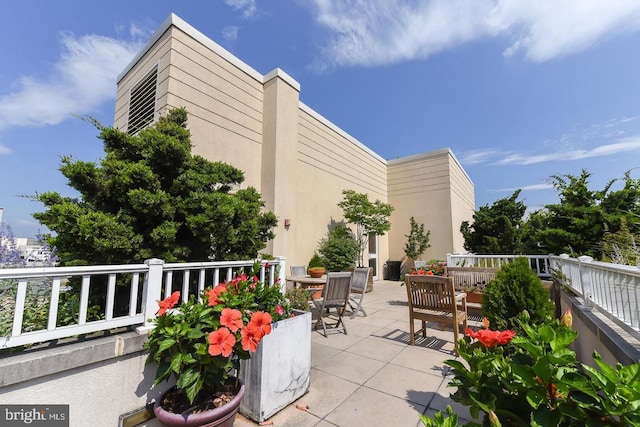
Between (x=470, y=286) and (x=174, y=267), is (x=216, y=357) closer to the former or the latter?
(x=174, y=267)

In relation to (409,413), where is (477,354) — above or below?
above

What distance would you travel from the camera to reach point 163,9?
5.32m

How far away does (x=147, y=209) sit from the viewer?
2.80 metres

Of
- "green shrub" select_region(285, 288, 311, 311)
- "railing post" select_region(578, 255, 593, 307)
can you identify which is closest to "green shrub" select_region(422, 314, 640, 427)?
"green shrub" select_region(285, 288, 311, 311)

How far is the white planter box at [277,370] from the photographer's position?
81.2 inches

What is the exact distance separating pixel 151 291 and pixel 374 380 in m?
2.27

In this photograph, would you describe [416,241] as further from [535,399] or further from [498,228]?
[535,399]

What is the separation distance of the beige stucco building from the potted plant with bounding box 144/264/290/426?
4.45m

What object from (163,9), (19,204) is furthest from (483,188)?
(19,204)

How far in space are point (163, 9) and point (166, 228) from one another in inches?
203

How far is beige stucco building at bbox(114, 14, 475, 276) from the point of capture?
542 cm

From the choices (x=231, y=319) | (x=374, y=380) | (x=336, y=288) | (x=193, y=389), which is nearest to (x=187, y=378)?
(x=193, y=389)

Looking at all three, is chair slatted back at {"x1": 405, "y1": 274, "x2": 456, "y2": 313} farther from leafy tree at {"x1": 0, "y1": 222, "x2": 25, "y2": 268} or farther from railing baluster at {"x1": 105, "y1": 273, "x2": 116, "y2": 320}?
leafy tree at {"x1": 0, "y1": 222, "x2": 25, "y2": 268}

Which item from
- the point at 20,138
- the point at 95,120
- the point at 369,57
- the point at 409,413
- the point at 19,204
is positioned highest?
the point at 369,57
